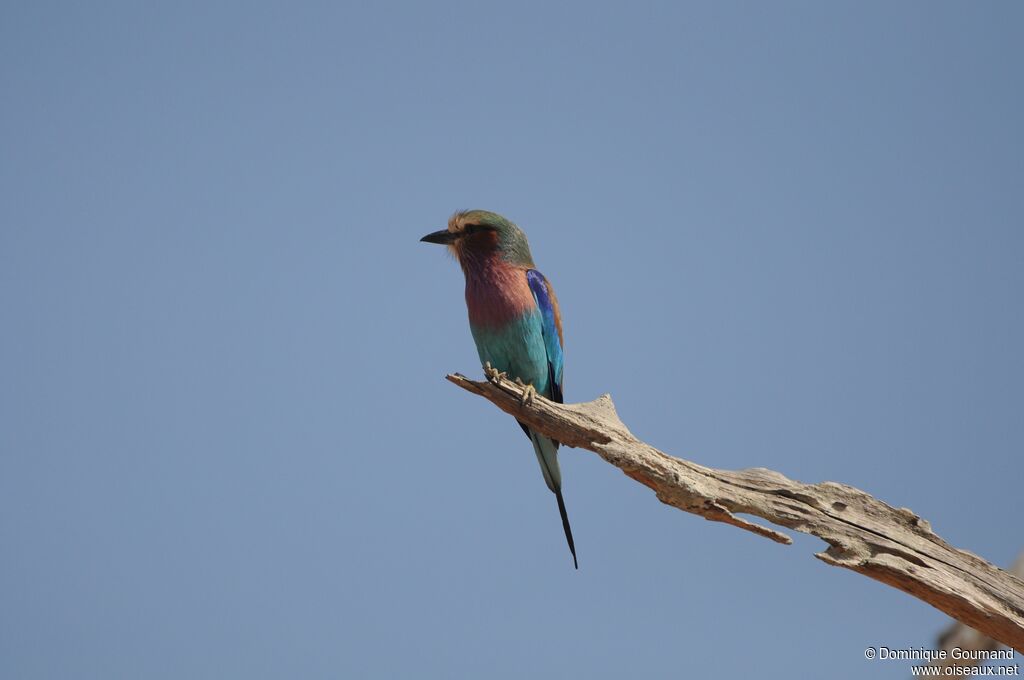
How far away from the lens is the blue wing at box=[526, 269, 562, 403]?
6242 millimetres

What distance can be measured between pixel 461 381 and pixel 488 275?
2.83ft

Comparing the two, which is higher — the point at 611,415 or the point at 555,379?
the point at 555,379

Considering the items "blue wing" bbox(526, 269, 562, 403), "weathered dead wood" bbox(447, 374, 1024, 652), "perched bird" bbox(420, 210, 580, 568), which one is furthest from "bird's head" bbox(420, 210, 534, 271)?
"weathered dead wood" bbox(447, 374, 1024, 652)

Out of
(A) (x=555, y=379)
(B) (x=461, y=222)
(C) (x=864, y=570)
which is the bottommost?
(C) (x=864, y=570)

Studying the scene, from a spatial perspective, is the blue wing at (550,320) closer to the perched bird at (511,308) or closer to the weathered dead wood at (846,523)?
the perched bird at (511,308)

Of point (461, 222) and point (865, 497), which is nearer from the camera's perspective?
point (865, 497)

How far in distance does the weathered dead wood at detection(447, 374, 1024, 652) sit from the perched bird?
101 cm

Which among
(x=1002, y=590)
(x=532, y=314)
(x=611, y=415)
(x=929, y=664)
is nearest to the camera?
(x=929, y=664)

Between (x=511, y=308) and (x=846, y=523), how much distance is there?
2107 mm

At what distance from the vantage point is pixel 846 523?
194 inches

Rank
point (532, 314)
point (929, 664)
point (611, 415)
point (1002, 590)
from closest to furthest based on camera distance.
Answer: point (929, 664) → point (1002, 590) → point (611, 415) → point (532, 314)

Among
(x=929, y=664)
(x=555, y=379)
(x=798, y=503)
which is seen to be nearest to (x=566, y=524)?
(x=555, y=379)

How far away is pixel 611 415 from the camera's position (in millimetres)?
5281

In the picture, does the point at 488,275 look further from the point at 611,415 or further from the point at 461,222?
the point at 611,415
